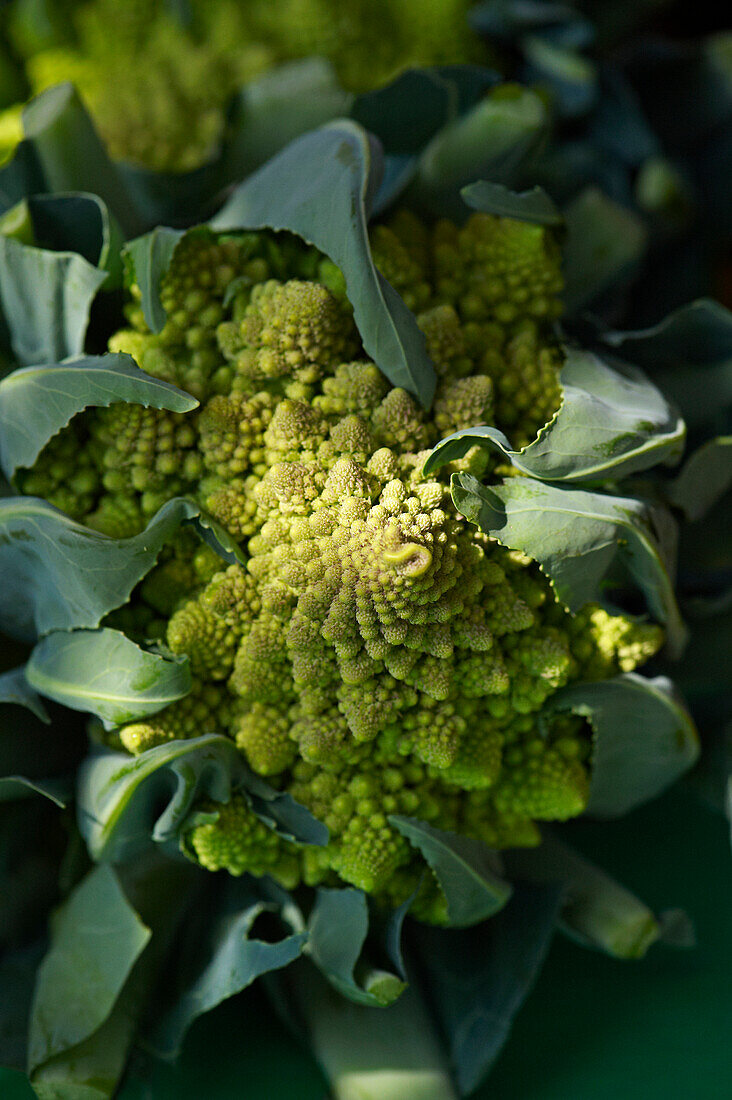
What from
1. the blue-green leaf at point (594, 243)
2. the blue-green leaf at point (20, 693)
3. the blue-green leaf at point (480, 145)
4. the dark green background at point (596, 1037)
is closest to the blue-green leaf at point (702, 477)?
the blue-green leaf at point (594, 243)

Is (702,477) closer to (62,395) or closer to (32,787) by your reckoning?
(62,395)

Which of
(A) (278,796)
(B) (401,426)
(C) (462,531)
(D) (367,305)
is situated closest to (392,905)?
(A) (278,796)

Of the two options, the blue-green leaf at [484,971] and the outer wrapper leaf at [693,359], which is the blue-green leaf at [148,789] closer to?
the blue-green leaf at [484,971]

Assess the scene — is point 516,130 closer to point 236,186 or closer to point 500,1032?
point 236,186

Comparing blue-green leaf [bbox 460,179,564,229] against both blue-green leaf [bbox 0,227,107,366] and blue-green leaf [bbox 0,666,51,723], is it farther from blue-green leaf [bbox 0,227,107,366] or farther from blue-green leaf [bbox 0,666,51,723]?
blue-green leaf [bbox 0,666,51,723]

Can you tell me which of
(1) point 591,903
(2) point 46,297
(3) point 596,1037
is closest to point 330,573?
(2) point 46,297
